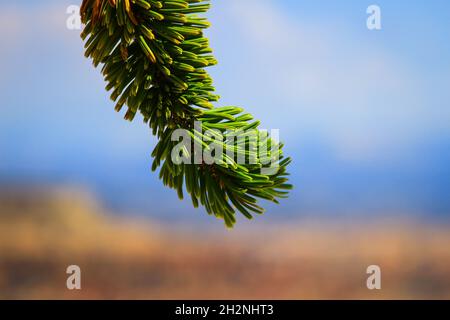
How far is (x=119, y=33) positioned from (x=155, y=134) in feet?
0.17

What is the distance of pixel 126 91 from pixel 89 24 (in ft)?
0.12

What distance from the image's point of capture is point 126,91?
300 millimetres

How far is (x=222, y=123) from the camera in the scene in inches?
12.0

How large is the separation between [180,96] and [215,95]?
17mm

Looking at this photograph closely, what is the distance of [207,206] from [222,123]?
0.04m

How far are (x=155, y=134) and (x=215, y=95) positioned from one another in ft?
0.12

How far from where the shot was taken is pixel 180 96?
0.97 feet

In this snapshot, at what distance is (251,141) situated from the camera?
0.31 m

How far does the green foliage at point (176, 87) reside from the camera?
290 millimetres

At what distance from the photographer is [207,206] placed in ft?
1.02

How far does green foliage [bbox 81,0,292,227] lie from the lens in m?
0.29

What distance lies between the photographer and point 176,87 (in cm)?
30

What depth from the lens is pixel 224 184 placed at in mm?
310

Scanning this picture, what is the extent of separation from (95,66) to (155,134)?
1.7 inches
